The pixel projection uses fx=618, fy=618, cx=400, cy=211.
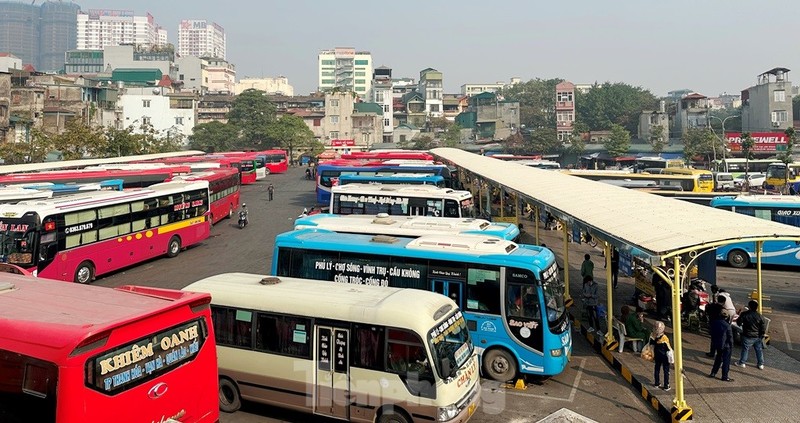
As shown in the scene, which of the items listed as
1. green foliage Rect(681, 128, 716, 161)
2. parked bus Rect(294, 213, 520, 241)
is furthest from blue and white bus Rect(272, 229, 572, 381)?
green foliage Rect(681, 128, 716, 161)

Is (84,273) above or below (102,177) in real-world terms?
below

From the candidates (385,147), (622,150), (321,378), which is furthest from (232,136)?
(321,378)

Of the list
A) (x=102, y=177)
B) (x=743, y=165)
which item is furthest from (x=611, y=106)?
(x=102, y=177)

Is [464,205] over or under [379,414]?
over

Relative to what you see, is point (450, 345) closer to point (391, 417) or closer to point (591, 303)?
point (391, 417)

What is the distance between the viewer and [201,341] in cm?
741

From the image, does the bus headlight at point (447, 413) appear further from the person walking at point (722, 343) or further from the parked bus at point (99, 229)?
the parked bus at point (99, 229)

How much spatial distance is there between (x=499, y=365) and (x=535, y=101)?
10739 cm

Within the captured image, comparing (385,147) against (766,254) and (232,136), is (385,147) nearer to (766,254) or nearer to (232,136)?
(232,136)

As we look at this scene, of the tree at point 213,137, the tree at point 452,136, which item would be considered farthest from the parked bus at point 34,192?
the tree at point 452,136

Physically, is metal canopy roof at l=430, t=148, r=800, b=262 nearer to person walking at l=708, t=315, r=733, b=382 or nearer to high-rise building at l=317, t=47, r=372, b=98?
person walking at l=708, t=315, r=733, b=382

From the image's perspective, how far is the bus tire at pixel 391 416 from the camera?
8.59 m

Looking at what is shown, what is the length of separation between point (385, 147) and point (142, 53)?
67.9 m

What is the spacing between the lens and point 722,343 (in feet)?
34.9
